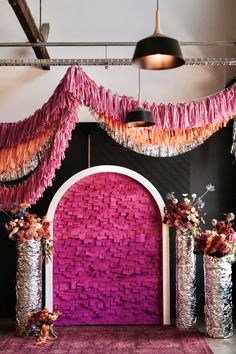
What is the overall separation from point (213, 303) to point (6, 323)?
2.65 m

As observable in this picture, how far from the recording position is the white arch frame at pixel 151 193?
5.96 m

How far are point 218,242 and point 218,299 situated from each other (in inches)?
25.0

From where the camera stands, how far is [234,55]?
21.4 ft

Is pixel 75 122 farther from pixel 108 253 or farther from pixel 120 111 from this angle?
pixel 108 253

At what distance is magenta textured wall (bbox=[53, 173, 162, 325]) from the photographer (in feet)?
19.8

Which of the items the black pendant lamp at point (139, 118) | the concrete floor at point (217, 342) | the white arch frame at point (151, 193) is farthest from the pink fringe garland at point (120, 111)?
the concrete floor at point (217, 342)

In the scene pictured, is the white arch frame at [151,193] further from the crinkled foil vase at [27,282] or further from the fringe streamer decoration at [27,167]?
the fringe streamer decoration at [27,167]

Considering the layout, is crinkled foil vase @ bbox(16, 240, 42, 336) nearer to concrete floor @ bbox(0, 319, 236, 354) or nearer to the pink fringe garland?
concrete floor @ bbox(0, 319, 236, 354)

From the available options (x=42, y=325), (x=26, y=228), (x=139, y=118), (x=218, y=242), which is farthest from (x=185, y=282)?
(x=139, y=118)

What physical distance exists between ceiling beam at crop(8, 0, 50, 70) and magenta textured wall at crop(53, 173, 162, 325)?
1.74 metres

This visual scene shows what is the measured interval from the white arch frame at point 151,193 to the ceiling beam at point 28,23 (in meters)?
1.63

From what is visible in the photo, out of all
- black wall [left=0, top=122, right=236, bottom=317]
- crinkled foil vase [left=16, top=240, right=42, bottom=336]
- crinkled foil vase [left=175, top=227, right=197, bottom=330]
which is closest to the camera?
crinkled foil vase [left=16, top=240, right=42, bottom=336]

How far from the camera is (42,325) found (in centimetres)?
533

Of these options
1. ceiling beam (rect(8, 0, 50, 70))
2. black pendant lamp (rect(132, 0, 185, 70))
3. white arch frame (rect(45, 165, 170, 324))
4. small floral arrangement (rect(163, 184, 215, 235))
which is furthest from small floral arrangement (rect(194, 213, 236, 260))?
ceiling beam (rect(8, 0, 50, 70))
